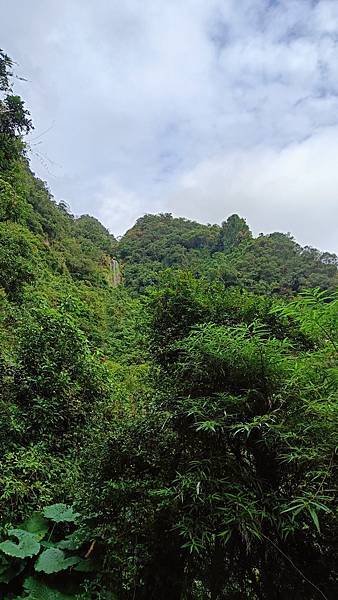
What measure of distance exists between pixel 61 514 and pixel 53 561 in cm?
43

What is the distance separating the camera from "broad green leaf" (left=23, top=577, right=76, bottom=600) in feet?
6.63

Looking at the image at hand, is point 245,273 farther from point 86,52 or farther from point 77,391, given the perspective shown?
point 77,391

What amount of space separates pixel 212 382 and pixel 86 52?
607 centimetres

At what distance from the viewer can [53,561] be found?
84.4 inches

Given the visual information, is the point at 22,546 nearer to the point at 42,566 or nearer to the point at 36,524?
the point at 42,566

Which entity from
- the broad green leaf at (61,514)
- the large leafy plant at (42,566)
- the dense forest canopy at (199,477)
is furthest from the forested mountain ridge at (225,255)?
the large leafy plant at (42,566)

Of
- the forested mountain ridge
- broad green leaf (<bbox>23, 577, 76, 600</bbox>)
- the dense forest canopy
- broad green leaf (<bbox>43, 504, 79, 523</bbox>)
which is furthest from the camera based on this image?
the forested mountain ridge

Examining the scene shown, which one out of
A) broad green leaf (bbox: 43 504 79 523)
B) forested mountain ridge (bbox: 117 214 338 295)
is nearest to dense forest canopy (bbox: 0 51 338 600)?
broad green leaf (bbox: 43 504 79 523)

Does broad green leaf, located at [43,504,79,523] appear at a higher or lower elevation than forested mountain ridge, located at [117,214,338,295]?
lower

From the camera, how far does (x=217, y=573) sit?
1933 mm

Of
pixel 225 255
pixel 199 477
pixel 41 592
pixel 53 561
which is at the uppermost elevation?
pixel 225 255

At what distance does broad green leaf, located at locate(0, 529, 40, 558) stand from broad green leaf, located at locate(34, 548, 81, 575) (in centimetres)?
6

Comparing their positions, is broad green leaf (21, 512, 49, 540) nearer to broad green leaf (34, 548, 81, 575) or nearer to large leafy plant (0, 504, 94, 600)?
large leafy plant (0, 504, 94, 600)

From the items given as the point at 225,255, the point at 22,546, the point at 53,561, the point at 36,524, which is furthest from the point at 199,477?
the point at 225,255
